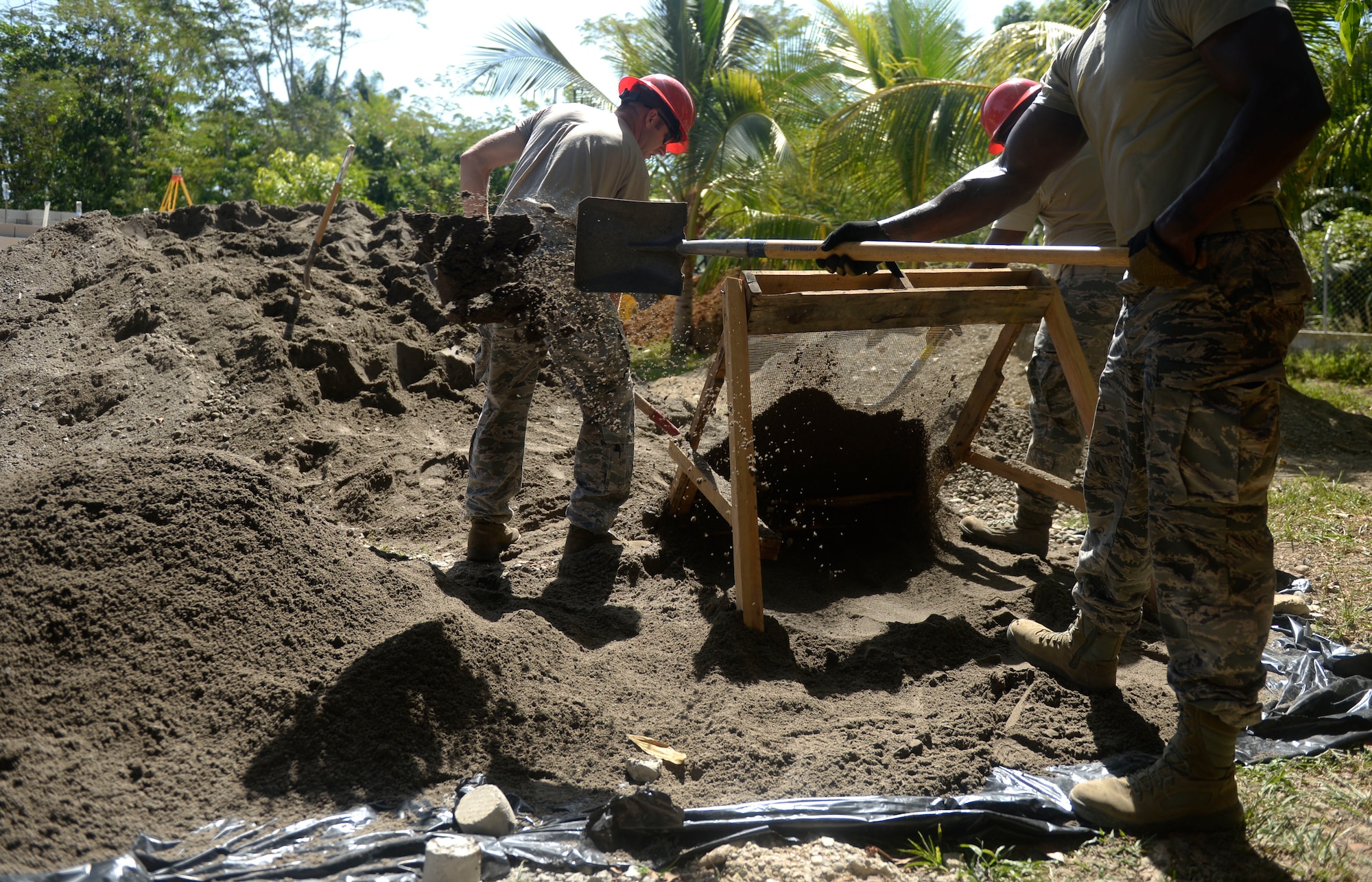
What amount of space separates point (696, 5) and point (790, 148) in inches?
102

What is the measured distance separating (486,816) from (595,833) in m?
0.25

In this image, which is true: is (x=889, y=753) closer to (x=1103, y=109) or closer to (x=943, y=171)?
(x=1103, y=109)

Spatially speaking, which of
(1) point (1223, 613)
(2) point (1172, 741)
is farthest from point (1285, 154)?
(2) point (1172, 741)

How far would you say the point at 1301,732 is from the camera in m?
2.32

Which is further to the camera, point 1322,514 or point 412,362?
point 412,362

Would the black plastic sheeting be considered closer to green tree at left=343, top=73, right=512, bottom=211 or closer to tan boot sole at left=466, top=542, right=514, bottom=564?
tan boot sole at left=466, top=542, right=514, bottom=564

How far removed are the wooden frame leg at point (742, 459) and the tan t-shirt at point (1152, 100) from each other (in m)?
1.08

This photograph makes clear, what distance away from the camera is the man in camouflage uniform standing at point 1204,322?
167cm

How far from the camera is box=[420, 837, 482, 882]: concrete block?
1.69 m

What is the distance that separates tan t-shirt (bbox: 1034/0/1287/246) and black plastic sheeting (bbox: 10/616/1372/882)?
4.60ft

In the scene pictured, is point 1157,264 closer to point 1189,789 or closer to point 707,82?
point 1189,789

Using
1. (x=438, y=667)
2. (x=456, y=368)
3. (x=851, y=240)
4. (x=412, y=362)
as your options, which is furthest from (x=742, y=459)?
(x=412, y=362)

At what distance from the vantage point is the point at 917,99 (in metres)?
8.36

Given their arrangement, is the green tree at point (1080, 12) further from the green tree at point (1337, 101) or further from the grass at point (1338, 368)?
the grass at point (1338, 368)
